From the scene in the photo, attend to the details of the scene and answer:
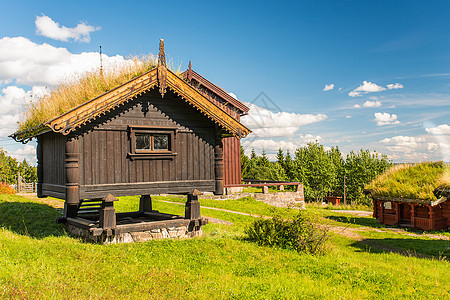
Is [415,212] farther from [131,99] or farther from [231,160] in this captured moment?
[131,99]

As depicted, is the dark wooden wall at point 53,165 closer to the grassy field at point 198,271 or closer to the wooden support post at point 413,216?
the grassy field at point 198,271

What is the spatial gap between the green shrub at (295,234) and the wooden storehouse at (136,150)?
8.02 ft

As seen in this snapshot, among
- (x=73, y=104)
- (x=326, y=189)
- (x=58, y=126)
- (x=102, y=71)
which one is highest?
(x=102, y=71)

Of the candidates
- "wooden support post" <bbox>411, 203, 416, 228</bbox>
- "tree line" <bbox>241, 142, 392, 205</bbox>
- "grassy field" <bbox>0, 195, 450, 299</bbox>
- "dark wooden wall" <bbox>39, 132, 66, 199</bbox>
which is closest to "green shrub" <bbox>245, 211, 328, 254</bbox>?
"grassy field" <bbox>0, 195, 450, 299</bbox>

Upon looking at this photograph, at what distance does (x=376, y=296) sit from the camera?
7.87 metres

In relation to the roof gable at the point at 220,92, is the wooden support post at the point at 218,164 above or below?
below

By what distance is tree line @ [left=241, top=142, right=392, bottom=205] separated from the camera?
2115 inches

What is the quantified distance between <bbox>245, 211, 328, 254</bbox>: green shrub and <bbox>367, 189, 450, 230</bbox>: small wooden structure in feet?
36.9

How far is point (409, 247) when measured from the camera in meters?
15.3

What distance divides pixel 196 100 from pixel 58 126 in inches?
185

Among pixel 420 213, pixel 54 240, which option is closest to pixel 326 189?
pixel 420 213

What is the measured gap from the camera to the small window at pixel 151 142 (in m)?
11.8

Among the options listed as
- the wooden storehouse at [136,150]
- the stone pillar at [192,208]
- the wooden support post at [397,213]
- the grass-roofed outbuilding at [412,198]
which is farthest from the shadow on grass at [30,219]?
the wooden support post at [397,213]

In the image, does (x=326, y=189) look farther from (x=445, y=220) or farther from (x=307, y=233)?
(x=307, y=233)
